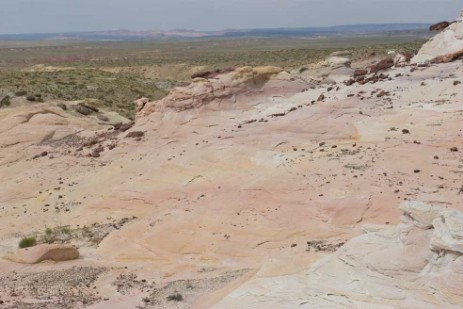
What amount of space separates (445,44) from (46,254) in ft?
85.3

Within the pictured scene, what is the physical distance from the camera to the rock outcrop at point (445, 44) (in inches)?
1280

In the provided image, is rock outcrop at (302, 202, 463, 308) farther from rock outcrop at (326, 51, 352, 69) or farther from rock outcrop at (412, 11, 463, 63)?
rock outcrop at (326, 51, 352, 69)

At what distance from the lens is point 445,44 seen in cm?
3334

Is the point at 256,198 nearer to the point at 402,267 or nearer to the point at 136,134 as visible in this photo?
the point at 402,267

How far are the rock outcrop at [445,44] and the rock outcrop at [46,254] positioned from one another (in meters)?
23.4

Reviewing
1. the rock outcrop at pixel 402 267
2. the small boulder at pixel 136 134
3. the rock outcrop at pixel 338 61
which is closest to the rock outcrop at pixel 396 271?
the rock outcrop at pixel 402 267

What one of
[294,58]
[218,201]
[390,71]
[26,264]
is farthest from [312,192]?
[294,58]

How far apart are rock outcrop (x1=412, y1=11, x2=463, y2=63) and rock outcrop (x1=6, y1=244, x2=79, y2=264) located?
23.4 meters

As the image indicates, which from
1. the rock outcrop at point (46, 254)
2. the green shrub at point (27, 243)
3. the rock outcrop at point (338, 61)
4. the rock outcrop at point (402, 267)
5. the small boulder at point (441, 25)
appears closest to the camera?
the rock outcrop at point (402, 267)

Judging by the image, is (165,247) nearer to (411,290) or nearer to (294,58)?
(411,290)

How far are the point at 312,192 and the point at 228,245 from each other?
3.74 m

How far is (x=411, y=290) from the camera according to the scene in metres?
11.5

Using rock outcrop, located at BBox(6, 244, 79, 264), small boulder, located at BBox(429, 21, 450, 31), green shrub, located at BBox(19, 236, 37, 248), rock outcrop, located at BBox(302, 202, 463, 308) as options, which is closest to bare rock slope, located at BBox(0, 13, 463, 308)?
rock outcrop, located at BBox(302, 202, 463, 308)

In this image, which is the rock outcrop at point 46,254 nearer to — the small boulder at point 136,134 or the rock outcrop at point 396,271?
the rock outcrop at point 396,271
